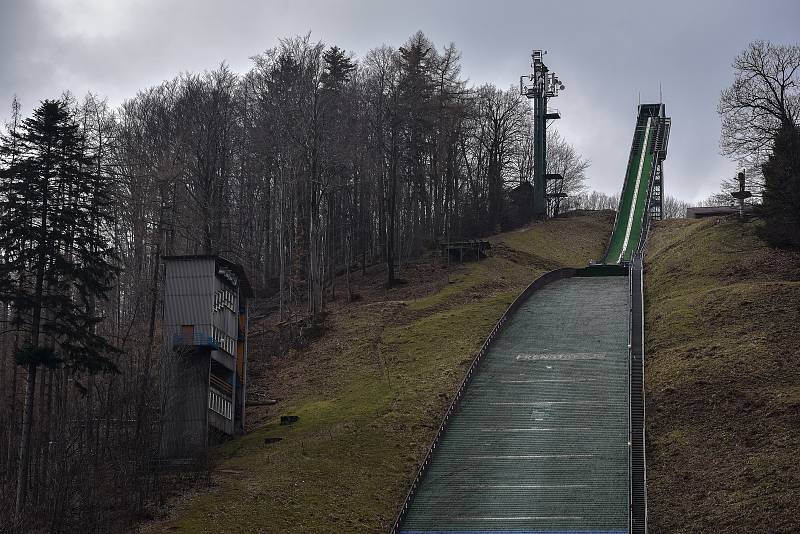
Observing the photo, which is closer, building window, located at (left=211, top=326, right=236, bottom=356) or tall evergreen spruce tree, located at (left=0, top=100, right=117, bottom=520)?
tall evergreen spruce tree, located at (left=0, top=100, right=117, bottom=520)

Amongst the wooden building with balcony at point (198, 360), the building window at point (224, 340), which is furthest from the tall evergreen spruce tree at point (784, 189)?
the building window at point (224, 340)

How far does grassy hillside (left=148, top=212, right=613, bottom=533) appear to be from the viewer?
32.1 meters

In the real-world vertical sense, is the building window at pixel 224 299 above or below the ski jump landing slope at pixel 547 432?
above

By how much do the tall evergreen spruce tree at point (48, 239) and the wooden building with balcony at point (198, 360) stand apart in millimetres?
4479

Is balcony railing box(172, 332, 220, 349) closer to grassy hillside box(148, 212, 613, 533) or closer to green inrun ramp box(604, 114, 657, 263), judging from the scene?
grassy hillside box(148, 212, 613, 533)

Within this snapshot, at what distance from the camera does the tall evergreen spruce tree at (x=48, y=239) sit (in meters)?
32.8

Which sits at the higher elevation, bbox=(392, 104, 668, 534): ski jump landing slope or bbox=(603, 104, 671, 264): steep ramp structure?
bbox=(603, 104, 671, 264): steep ramp structure

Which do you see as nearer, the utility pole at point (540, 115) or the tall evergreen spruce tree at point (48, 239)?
the tall evergreen spruce tree at point (48, 239)

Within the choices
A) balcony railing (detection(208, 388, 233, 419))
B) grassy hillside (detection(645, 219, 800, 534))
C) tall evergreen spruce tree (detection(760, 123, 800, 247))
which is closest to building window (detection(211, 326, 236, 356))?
balcony railing (detection(208, 388, 233, 419))

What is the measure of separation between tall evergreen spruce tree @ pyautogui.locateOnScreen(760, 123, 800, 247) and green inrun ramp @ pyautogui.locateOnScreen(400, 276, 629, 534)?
9334mm

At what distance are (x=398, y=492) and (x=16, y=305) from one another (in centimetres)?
1310

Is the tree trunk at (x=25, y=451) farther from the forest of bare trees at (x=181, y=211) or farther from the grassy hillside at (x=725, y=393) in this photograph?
the grassy hillside at (x=725, y=393)

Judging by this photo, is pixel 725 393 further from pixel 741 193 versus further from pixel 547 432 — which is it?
pixel 741 193

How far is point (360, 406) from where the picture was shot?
41.8 metres
